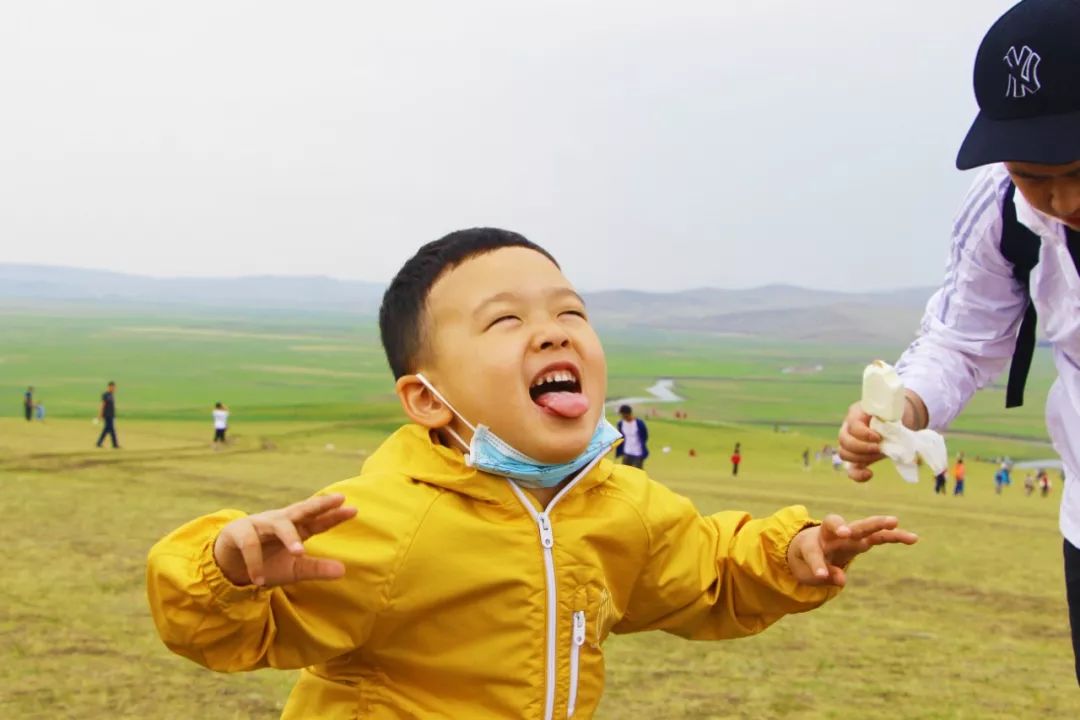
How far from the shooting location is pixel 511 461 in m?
2.76

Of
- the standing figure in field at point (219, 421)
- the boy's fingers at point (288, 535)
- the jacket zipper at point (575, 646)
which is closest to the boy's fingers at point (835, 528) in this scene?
the jacket zipper at point (575, 646)

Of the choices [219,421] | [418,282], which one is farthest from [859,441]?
[219,421]

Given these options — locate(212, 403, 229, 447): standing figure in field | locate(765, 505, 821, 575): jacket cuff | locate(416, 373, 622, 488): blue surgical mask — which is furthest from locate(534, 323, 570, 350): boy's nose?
locate(212, 403, 229, 447): standing figure in field

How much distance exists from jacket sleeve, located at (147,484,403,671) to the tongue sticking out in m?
0.44

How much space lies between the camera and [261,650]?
2.53 m

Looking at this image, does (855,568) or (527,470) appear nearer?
(527,470)

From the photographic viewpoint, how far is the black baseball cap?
8.27ft

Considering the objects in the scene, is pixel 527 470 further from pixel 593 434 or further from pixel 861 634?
pixel 861 634

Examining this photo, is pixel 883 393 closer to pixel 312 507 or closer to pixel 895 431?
pixel 895 431

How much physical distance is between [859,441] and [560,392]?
0.74m

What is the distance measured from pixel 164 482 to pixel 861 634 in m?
10.4

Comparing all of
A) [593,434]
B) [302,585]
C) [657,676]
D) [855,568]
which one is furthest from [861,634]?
[302,585]

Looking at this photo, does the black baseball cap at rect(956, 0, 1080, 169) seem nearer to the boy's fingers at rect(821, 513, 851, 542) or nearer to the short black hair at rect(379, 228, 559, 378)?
the boy's fingers at rect(821, 513, 851, 542)

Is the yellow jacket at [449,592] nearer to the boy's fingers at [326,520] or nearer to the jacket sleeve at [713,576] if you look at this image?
the jacket sleeve at [713,576]
